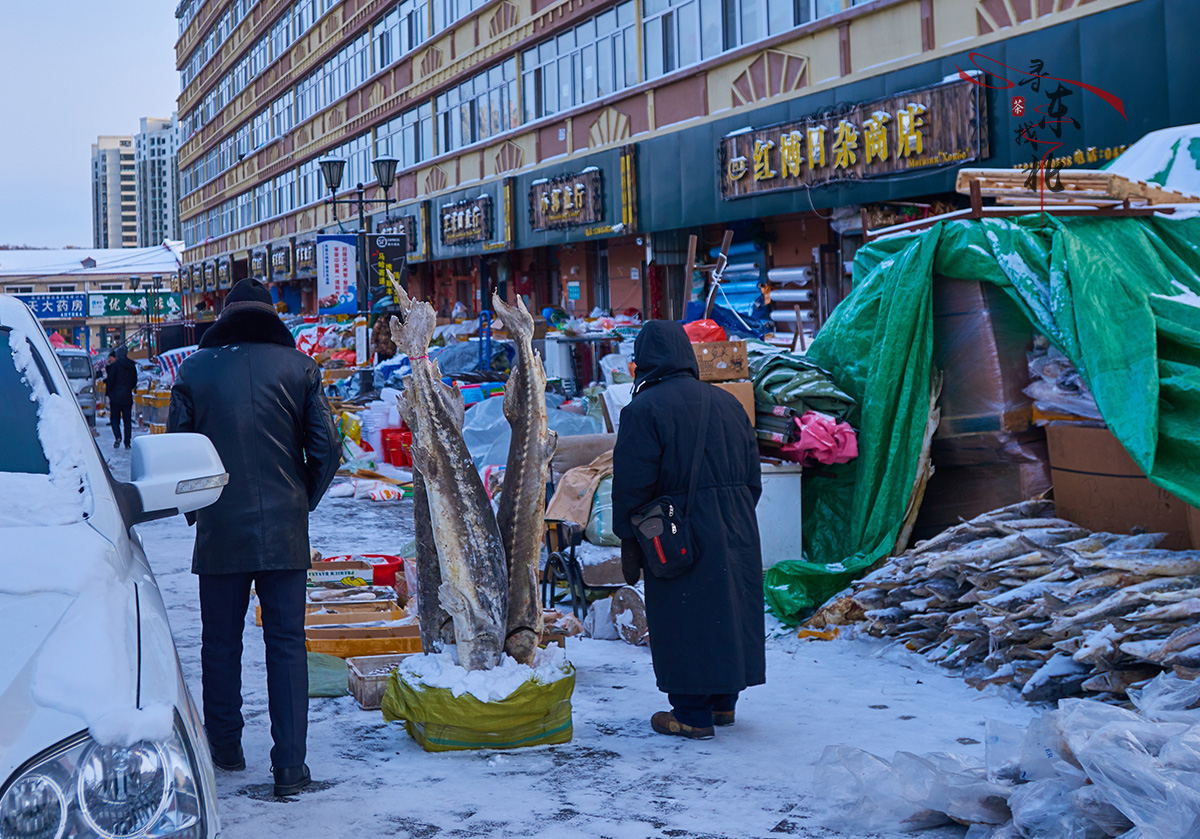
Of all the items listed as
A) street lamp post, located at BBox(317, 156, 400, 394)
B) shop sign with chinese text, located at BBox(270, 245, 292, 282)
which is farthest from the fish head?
shop sign with chinese text, located at BBox(270, 245, 292, 282)

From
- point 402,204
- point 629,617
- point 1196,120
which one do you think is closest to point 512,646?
point 629,617

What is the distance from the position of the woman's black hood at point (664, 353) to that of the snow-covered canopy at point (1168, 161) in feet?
15.6

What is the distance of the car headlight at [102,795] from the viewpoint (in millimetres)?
1903

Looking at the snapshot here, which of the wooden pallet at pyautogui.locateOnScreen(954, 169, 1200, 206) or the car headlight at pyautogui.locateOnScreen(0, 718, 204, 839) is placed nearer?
the car headlight at pyautogui.locateOnScreen(0, 718, 204, 839)

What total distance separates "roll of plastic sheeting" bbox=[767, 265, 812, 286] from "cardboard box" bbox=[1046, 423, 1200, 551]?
33.7 feet

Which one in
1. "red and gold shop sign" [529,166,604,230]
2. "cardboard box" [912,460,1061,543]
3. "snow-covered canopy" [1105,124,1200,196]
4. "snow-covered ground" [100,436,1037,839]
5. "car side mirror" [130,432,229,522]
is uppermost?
"red and gold shop sign" [529,166,604,230]

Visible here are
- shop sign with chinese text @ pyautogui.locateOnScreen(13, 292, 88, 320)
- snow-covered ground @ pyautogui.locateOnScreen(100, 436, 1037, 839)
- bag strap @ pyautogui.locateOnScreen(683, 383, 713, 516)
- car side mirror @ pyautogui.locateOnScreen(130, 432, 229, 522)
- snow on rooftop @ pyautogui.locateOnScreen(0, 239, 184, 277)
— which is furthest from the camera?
snow on rooftop @ pyautogui.locateOnScreen(0, 239, 184, 277)

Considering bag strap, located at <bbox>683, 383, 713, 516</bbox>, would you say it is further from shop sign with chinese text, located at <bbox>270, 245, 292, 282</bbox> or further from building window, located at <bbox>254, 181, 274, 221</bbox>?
building window, located at <bbox>254, 181, 274, 221</bbox>

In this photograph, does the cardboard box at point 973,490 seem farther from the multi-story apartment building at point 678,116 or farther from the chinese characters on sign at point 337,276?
the chinese characters on sign at point 337,276

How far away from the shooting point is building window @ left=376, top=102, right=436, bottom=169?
30125 millimetres

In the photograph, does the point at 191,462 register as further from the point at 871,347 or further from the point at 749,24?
the point at 749,24

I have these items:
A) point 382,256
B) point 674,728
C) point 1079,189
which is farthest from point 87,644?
point 382,256

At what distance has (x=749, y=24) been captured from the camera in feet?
55.6

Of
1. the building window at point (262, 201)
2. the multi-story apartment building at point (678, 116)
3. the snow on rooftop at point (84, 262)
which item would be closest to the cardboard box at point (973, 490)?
the multi-story apartment building at point (678, 116)
